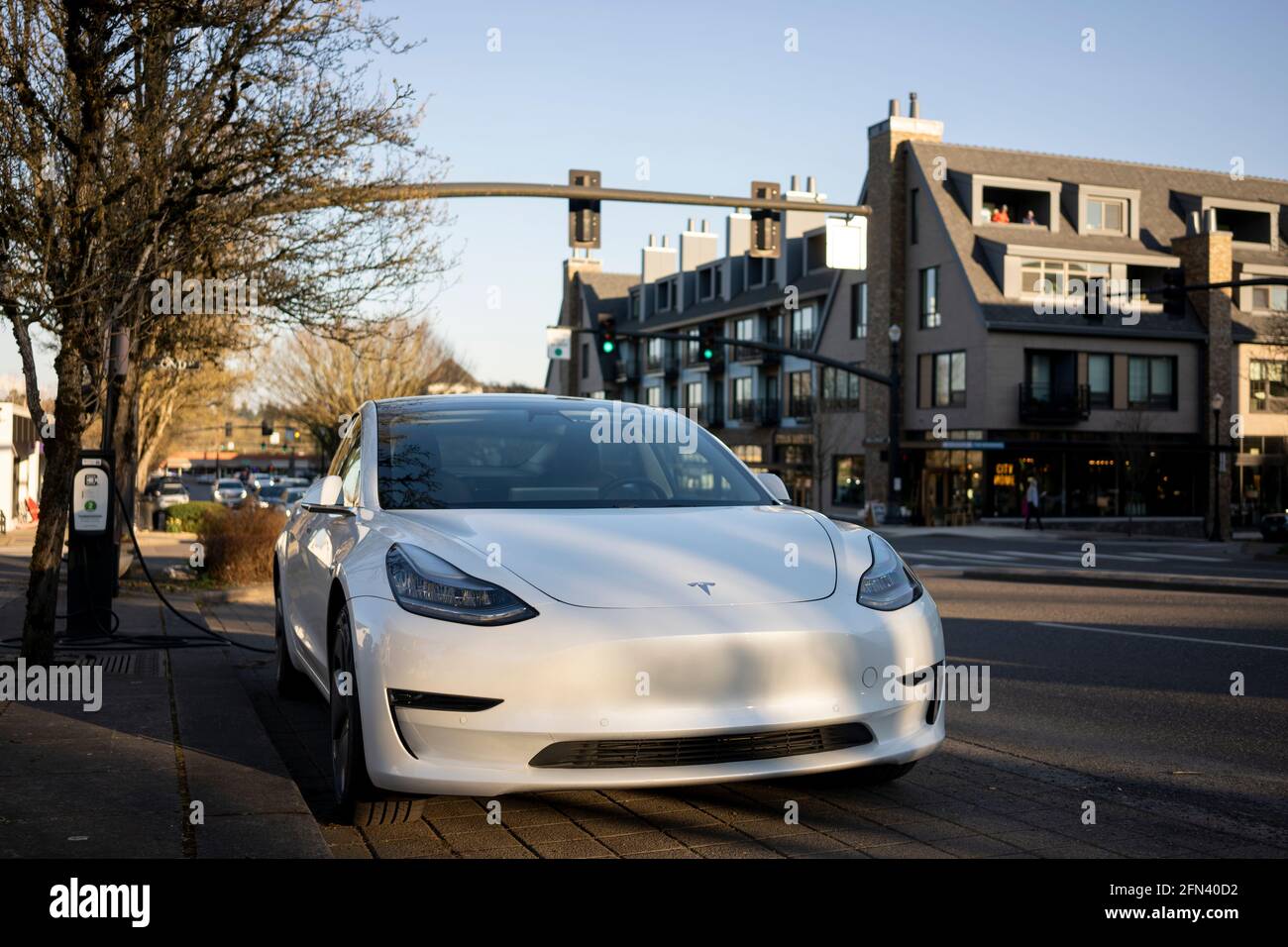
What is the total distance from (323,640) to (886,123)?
4587 centimetres

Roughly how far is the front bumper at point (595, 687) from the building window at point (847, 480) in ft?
155

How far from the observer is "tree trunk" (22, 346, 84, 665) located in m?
7.78

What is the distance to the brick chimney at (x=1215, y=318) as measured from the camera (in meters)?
46.8

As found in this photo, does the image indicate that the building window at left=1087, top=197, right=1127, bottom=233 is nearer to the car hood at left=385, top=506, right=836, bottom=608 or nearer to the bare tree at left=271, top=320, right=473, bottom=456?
the bare tree at left=271, top=320, right=473, bottom=456

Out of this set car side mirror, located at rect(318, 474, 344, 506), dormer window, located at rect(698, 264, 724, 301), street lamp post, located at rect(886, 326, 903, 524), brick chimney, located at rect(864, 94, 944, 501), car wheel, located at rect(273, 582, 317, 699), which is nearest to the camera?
car side mirror, located at rect(318, 474, 344, 506)

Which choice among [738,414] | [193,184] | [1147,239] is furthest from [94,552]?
[738,414]

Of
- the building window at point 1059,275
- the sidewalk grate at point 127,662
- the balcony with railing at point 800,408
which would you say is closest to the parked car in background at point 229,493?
the balcony with railing at point 800,408

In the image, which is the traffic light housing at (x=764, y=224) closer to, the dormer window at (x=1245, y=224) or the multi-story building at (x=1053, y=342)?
the multi-story building at (x=1053, y=342)

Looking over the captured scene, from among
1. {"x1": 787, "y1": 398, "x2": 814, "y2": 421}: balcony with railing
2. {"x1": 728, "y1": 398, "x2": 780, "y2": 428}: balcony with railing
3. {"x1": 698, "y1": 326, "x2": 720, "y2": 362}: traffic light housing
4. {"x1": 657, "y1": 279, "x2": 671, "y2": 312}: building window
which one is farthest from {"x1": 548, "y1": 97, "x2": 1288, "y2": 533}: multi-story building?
{"x1": 657, "y1": 279, "x2": 671, "y2": 312}: building window

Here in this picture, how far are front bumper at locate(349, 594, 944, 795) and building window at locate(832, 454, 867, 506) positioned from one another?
47.3 metres

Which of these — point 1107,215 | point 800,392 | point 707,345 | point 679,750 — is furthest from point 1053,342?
point 679,750
